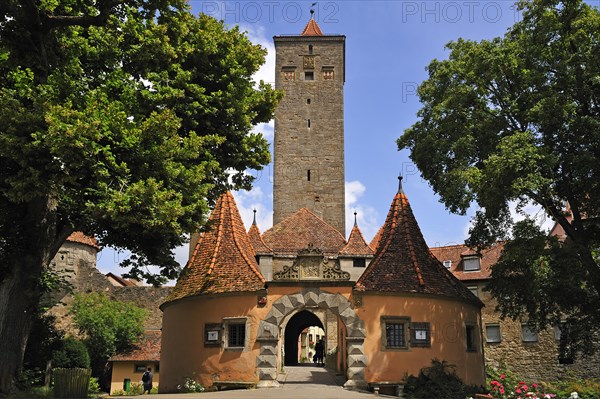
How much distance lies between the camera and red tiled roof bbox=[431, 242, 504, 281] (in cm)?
3744

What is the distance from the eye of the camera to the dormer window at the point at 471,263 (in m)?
38.3

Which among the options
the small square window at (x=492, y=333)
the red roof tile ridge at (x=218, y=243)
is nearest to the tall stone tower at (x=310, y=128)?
the small square window at (x=492, y=333)

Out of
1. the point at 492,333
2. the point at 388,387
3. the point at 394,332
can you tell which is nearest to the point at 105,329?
the point at 492,333

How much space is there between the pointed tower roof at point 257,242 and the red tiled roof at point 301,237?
763 millimetres

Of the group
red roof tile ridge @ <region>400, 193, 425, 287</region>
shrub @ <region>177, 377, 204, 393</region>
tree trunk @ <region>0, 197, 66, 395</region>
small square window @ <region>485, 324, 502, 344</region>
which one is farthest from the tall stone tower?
tree trunk @ <region>0, 197, 66, 395</region>

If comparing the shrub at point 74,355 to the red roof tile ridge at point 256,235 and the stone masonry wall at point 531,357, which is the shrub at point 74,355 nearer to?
the red roof tile ridge at point 256,235

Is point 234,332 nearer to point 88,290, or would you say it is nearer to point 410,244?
point 410,244

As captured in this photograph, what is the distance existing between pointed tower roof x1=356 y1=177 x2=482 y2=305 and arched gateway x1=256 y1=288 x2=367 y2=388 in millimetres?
944

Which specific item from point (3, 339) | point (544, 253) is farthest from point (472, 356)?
point (3, 339)

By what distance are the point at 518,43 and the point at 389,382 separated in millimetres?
11504

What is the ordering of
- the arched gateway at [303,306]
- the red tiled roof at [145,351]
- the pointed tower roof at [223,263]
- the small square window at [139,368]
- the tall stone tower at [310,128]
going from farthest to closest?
the tall stone tower at [310,128] < the red tiled roof at [145,351] < the small square window at [139,368] < the pointed tower roof at [223,263] < the arched gateway at [303,306]

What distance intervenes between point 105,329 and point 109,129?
27.3m

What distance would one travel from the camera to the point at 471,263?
38656mm

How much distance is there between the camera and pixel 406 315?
19125mm
